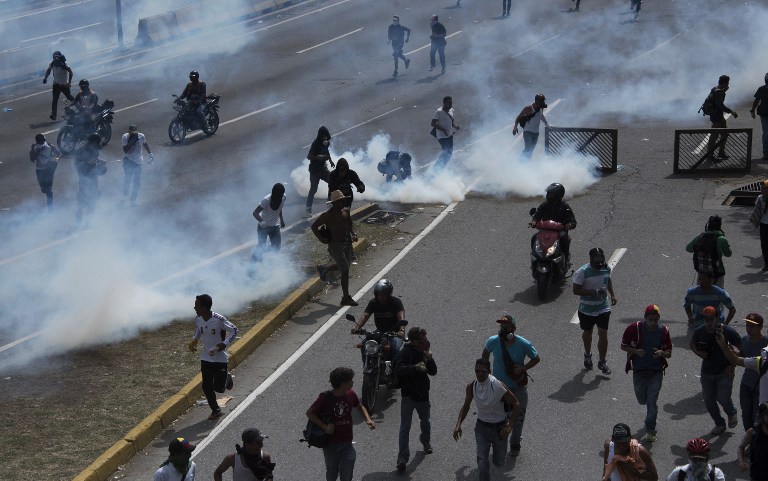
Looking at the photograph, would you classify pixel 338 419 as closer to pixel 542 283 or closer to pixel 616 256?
pixel 542 283

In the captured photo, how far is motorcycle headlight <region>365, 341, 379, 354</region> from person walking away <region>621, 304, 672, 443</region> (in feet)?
8.10

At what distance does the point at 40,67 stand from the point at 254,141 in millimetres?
9345

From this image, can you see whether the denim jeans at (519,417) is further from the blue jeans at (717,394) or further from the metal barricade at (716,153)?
the metal barricade at (716,153)

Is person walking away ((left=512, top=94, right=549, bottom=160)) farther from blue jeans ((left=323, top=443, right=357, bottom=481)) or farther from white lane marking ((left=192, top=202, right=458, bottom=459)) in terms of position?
blue jeans ((left=323, top=443, right=357, bottom=481))

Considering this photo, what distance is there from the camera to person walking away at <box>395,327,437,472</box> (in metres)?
10.7

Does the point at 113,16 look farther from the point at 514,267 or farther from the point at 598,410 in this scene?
the point at 598,410

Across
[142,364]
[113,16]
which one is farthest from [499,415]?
[113,16]

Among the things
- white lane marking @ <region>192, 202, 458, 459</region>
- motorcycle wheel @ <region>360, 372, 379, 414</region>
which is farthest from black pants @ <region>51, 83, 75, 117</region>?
motorcycle wheel @ <region>360, 372, 379, 414</region>

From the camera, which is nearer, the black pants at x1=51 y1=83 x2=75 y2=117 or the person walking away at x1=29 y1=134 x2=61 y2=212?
the person walking away at x1=29 y1=134 x2=61 y2=212

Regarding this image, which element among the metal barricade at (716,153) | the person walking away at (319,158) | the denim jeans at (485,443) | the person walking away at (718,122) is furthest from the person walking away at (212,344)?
the person walking away at (718,122)

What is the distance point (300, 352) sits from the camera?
553 inches

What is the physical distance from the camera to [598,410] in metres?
11.9

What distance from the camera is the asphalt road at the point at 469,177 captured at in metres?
11.8

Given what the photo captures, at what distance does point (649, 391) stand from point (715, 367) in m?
0.64
